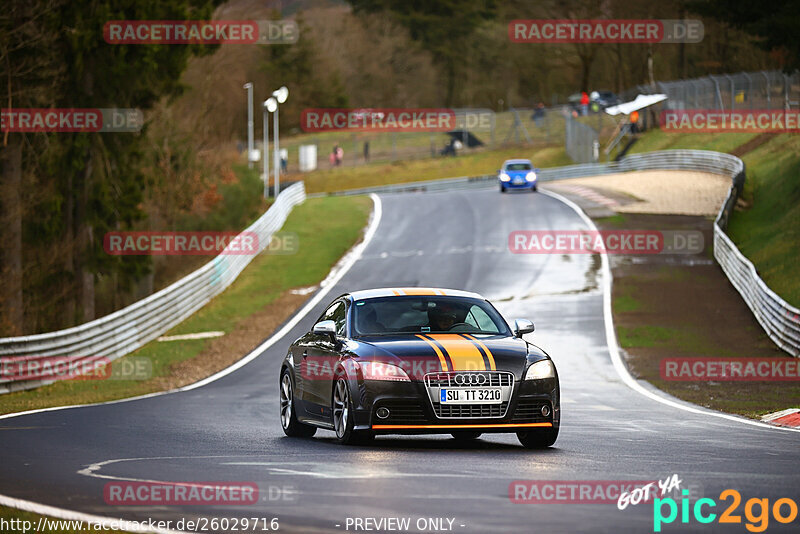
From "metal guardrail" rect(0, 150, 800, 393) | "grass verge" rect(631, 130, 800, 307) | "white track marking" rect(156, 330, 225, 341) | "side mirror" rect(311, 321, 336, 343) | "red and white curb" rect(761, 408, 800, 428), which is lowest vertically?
"white track marking" rect(156, 330, 225, 341)

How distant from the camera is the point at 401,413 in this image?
11383mm

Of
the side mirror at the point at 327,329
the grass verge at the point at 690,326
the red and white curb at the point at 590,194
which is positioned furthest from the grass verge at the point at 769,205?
the side mirror at the point at 327,329

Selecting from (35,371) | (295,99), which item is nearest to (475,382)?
(35,371)

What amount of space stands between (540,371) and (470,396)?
75cm

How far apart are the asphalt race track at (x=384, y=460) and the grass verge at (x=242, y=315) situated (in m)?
2.27

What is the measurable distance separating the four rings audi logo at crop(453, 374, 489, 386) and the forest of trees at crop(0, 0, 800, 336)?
24034 millimetres

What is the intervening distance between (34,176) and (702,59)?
66383mm

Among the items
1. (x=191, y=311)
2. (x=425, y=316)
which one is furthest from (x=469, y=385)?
(x=191, y=311)

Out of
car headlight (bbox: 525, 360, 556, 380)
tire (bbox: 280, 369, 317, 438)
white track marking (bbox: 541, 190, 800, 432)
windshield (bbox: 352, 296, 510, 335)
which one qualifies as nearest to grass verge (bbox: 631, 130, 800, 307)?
white track marking (bbox: 541, 190, 800, 432)

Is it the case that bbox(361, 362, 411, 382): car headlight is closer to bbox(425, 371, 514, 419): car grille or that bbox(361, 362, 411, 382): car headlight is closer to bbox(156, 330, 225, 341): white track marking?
bbox(425, 371, 514, 419): car grille

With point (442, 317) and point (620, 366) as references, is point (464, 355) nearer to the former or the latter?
point (442, 317)

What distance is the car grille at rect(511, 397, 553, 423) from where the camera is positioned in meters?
11.5

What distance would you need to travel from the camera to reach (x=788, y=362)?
79.8 feet

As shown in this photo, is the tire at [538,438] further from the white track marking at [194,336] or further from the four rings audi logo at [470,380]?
the white track marking at [194,336]
